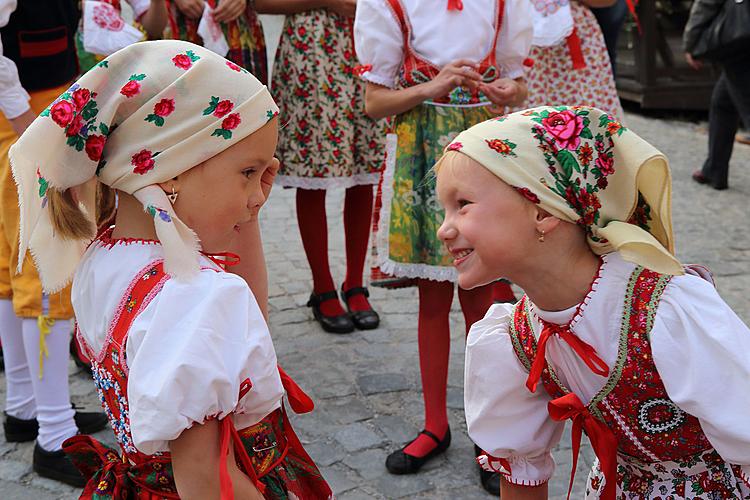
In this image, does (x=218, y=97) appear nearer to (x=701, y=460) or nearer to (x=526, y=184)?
(x=526, y=184)

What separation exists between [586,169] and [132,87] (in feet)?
2.91

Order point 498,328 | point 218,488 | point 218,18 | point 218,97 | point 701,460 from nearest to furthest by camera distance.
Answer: point 218,488 → point 218,97 → point 701,460 → point 498,328 → point 218,18

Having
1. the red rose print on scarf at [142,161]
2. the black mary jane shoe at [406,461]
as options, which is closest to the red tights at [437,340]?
the black mary jane shoe at [406,461]

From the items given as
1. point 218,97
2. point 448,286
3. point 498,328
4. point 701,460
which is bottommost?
point 448,286

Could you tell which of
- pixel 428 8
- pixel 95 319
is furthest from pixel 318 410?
pixel 95 319

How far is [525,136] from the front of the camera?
1.84 metres

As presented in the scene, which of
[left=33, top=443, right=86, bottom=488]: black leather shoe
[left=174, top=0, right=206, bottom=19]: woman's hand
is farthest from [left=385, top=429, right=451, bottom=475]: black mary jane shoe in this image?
[left=174, top=0, right=206, bottom=19]: woman's hand

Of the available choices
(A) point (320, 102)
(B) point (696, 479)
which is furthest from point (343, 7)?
(B) point (696, 479)

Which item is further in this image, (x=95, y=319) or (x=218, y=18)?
(x=218, y=18)

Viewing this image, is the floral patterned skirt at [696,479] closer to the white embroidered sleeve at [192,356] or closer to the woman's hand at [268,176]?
the white embroidered sleeve at [192,356]

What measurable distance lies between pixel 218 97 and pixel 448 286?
169 centimetres

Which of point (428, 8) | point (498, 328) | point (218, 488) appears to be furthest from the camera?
point (428, 8)

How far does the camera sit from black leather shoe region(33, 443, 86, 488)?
3199 mm

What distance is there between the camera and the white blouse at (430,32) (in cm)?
318
